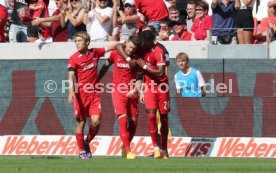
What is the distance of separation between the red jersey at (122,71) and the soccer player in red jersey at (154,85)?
20 centimetres

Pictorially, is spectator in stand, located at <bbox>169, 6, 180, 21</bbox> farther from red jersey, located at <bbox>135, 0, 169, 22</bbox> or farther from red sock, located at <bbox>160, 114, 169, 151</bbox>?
red sock, located at <bbox>160, 114, 169, 151</bbox>

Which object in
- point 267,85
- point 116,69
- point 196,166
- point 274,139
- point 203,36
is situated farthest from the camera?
point 203,36

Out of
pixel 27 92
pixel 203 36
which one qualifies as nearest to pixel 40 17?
pixel 27 92

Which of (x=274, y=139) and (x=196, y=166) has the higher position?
(x=196, y=166)

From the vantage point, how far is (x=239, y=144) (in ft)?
66.9

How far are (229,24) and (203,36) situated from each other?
2.18ft

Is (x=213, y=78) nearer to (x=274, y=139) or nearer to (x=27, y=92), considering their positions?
(x=274, y=139)

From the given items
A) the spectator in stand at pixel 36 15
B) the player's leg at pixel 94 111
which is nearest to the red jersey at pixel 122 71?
the player's leg at pixel 94 111

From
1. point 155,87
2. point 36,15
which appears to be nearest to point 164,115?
point 155,87

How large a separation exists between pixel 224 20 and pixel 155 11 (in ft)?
5.46

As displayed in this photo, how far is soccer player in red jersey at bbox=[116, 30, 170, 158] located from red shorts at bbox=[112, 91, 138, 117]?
21cm

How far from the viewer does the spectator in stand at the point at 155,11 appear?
925 inches

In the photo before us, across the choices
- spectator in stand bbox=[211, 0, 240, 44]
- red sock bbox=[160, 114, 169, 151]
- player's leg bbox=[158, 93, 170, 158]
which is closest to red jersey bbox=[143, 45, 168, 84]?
player's leg bbox=[158, 93, 170, 158]

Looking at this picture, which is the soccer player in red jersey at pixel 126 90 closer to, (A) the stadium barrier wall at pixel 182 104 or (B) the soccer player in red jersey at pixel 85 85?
(B) the soccer player in red jersey at pixel 85 85
